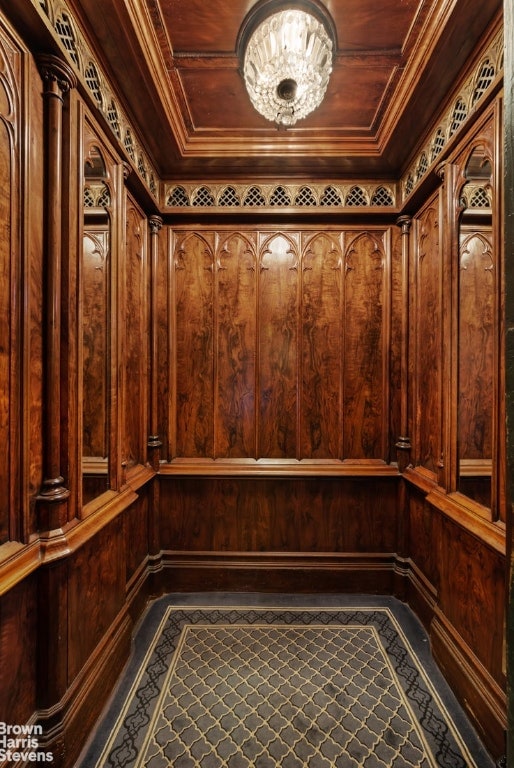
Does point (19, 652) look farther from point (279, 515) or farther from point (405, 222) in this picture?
point (405, 222)

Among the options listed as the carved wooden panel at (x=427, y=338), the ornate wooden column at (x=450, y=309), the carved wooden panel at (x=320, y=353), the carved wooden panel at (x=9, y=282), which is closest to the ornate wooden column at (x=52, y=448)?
the carved wooden panel at (x=9, y=282)

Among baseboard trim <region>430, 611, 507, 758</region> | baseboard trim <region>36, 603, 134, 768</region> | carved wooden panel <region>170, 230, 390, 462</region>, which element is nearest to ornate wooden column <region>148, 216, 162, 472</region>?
carved wooden panel <region>170, 230, 390, 462</region>

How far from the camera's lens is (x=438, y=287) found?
226cm

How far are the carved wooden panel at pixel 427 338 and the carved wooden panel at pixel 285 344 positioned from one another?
239 mm

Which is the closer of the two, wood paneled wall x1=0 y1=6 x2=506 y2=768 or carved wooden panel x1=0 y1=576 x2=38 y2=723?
carved wooden panel x1=0 y1=576 x2=38 y2=723

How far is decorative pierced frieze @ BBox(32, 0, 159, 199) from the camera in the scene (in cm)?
140

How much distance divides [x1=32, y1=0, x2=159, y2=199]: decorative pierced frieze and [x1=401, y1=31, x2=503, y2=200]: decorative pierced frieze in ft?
5.84

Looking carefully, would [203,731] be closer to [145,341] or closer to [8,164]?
[145,341]

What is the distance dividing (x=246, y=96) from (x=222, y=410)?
2.00 meters

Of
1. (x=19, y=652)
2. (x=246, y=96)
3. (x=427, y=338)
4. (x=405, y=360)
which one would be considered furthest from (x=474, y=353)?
(x=19, y=652)

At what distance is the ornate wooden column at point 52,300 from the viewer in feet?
4.67

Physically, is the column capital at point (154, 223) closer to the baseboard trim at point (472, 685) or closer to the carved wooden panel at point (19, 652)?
the carved wooden panel at point (19, 652)

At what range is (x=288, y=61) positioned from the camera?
63.4 inches

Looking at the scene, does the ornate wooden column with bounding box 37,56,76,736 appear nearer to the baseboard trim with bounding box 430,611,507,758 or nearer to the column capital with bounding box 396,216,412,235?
the baseboard trim with bounding box 430,611,507,758
